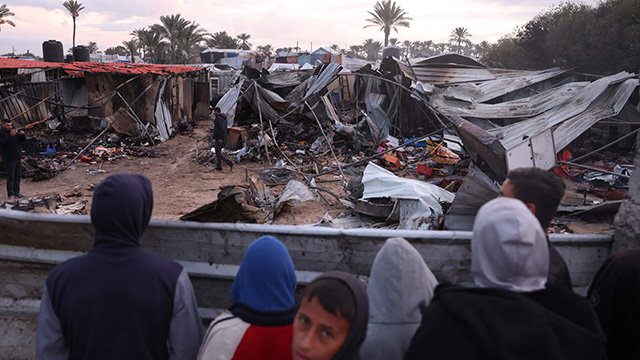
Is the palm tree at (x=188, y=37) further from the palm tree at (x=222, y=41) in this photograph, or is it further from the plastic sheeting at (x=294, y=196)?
the plastic sheeting at (x=294, y=196)

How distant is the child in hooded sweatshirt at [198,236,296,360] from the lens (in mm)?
1459

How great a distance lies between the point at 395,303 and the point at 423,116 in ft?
38.4

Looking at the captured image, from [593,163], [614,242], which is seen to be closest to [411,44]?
[593,163]

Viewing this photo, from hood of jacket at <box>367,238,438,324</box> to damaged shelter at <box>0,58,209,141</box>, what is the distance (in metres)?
13.4

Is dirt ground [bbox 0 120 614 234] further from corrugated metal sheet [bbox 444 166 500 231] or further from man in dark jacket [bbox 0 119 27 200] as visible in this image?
corrugated metal sheet [bbox 444 166 500 231]

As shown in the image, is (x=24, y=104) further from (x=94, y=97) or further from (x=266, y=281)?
(x=266, y=281)

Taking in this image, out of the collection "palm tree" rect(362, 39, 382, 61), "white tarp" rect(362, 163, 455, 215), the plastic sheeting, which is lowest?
the plastic sheeting

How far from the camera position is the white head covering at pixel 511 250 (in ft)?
4.29

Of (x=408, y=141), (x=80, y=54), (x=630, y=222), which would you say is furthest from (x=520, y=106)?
(x=80, y=54)

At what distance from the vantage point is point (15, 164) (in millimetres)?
7797

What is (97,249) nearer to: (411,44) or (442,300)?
(442,300)

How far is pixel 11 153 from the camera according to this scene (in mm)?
7762

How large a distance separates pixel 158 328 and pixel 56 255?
1.33 metres

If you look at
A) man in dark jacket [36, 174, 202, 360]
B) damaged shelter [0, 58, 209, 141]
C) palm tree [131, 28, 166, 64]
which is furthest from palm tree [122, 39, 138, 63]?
man in dark jacket [36, 174, 202, 360]
